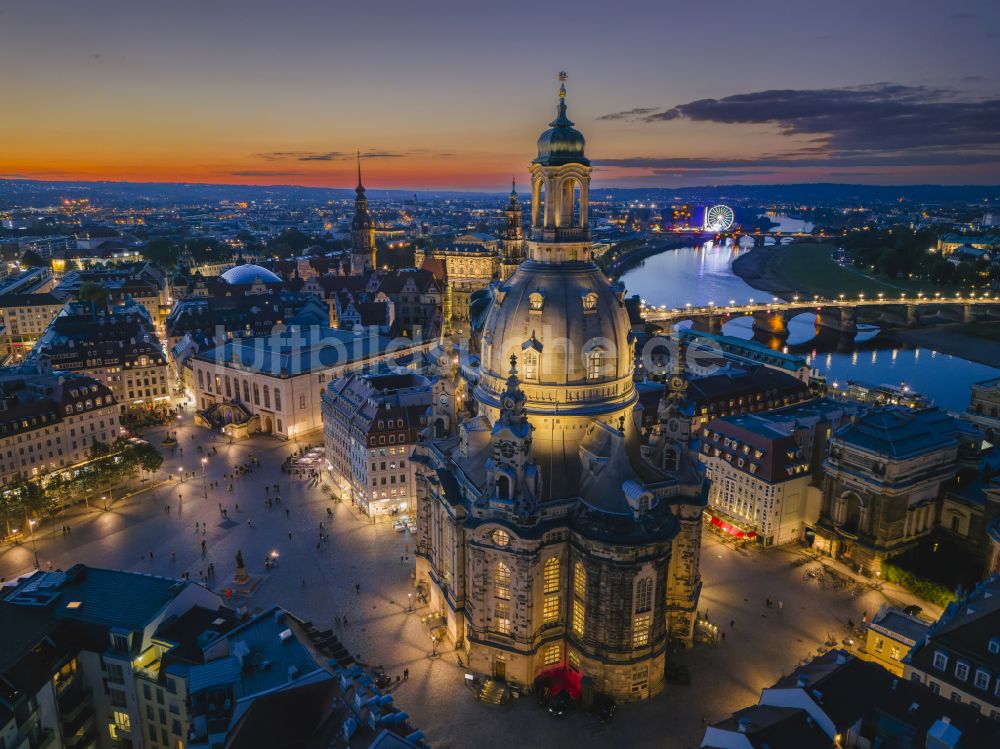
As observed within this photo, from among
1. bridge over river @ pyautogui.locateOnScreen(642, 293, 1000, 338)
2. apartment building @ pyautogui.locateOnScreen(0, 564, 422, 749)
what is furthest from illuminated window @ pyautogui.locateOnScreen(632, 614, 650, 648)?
bridge over river @ pyautogui.locateOnScreen(642, 293, 1000, 338)

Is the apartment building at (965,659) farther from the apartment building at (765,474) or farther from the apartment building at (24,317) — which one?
the apartment building at (24,317)

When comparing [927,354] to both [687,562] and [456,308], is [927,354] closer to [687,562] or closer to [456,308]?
[456,308]

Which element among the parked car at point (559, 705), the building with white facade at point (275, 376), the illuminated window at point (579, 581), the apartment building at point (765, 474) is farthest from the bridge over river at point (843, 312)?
the parked car at point (559, 705)

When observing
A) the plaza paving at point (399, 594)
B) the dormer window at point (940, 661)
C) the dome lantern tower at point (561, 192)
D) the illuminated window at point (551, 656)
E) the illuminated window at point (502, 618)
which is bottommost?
the plaza paving at point (399, 594)

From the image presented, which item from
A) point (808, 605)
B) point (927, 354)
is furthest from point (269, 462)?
point (927, 354)

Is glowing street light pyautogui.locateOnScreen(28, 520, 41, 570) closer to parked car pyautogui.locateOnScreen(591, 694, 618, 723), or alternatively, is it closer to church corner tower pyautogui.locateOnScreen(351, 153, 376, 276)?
parked car pyautogui.locateOnScreen(591, 694, 618, 723)
